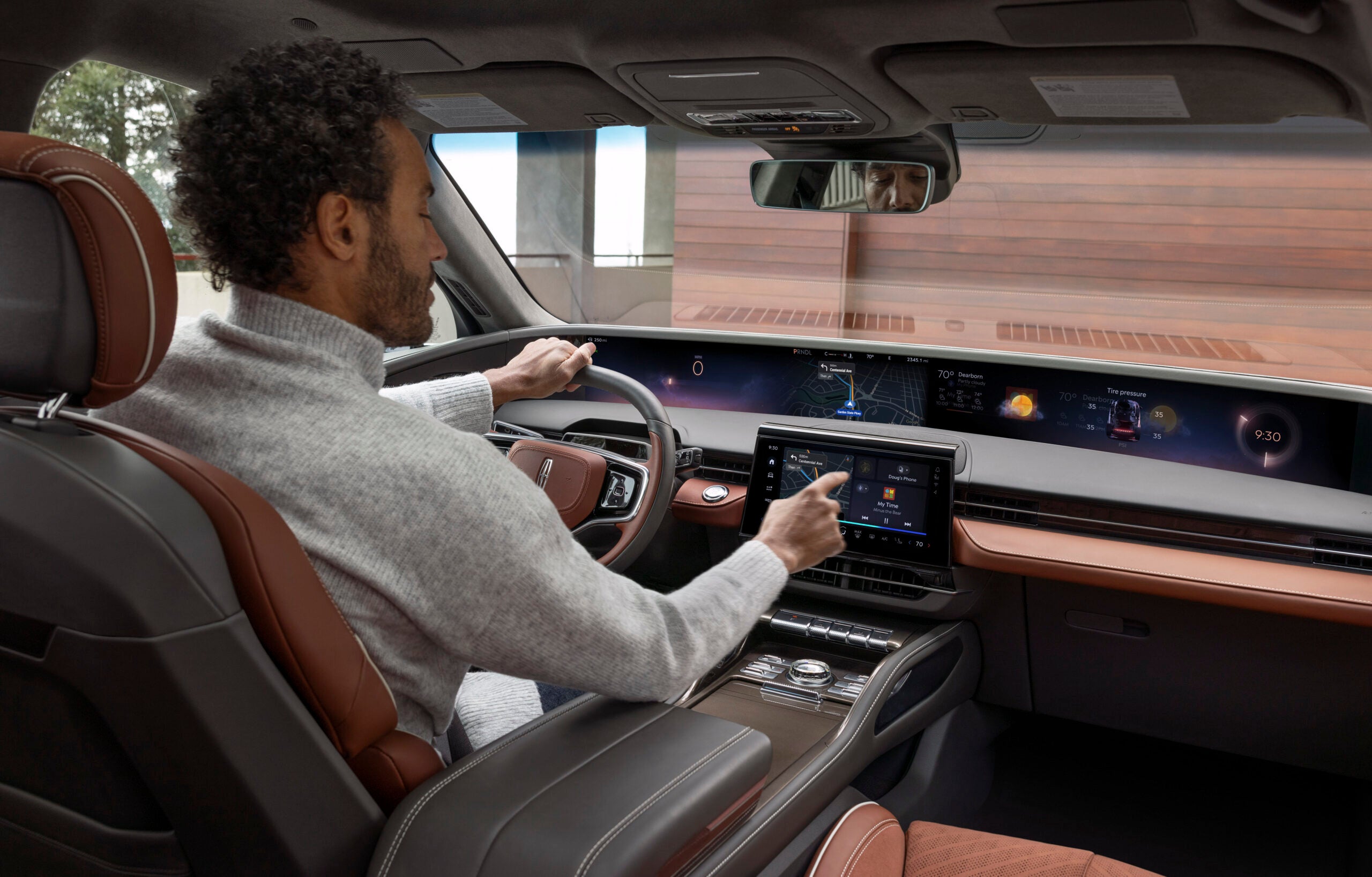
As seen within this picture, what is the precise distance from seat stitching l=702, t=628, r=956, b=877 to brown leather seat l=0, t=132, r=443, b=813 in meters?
0.71

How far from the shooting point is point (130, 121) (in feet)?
12.1

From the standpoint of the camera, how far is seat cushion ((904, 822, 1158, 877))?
1497 mm

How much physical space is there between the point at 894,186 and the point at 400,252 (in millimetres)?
1664

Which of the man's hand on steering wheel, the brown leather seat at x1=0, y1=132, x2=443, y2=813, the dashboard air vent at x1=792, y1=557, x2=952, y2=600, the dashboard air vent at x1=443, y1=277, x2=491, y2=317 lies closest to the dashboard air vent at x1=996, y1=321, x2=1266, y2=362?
the dashboard air vent at x1=792, y1=557, x2=952, y2=600

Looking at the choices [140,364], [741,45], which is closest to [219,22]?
[741,45]

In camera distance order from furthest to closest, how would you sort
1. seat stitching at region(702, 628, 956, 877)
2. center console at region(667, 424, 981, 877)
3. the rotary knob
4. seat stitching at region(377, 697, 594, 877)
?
the rotary knob → center console at region(667, 424, 981, 877) → seat stitching at region(702, 628, 956, 877) → seat stitching at region(377, 697, 594, 877)

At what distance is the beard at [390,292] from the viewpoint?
1.15m

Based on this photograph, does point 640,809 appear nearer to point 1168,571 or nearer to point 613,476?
point 613,476

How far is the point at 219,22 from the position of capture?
197 cm

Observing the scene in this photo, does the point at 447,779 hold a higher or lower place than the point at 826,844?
higher

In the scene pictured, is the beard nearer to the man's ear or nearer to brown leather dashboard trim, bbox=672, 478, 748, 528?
the man's ear

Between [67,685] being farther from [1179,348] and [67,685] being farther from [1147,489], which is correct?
[1179,348]

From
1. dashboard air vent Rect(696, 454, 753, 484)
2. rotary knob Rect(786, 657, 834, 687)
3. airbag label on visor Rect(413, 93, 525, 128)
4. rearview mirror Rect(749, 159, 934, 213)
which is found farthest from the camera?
dashboard air vent Rect(696, 454, 753, 484)

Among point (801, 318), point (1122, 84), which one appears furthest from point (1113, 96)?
point (801, 318)
